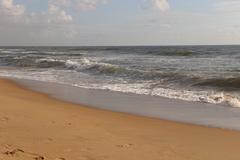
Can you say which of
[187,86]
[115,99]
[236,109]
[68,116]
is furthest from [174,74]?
[68,116]

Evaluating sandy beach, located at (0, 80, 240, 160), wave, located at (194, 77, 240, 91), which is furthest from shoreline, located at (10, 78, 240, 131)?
wave, located at (194, 77, 240, 91)

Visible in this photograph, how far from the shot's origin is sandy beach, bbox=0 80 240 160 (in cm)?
506

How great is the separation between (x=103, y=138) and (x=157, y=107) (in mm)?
4339

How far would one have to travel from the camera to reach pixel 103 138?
19.6 feet

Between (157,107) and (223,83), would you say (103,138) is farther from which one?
(223,83)

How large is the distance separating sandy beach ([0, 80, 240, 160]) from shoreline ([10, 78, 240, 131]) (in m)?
0.73

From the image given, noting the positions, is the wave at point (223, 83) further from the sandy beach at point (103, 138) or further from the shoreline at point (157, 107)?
the sandy beach at point (103, 138)

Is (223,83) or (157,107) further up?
(223,83)

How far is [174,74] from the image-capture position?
18516mm

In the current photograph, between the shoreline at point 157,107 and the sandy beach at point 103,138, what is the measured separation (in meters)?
0.73

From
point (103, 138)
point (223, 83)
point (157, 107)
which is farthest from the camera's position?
point (223, 83)

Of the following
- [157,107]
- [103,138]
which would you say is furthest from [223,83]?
[103,138]

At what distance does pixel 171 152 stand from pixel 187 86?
32.3 ft

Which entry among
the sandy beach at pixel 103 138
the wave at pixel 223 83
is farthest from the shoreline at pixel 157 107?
the wave at pixel 223 83
